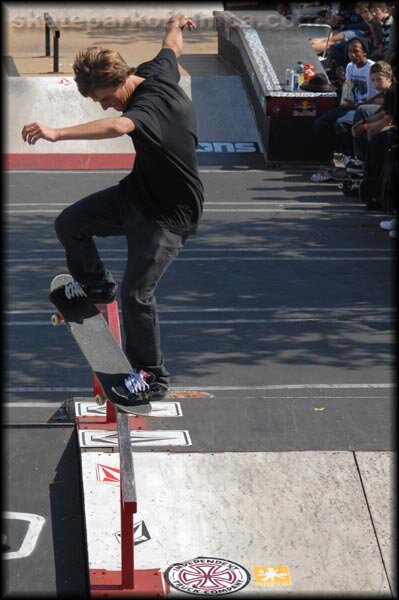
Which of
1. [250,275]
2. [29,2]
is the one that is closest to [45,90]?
[250,275]

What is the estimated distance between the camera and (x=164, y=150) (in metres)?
5.91

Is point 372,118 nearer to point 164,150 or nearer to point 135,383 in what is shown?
point 135,383

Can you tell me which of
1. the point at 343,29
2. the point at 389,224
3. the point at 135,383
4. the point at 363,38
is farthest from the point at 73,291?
the point at 343,29

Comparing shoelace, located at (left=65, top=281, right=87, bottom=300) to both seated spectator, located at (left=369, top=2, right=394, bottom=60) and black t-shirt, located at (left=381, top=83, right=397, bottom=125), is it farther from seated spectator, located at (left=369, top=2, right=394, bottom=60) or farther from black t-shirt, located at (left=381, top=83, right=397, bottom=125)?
seated spectator, located at (left=369, top=2, right=394, bottom=60)

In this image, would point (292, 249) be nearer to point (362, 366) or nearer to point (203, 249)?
point (203, 249)

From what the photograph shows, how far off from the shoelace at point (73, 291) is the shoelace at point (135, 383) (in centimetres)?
74

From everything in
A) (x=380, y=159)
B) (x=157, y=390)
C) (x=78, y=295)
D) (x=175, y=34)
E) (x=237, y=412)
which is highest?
(x=175, y=34)

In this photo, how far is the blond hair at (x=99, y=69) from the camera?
5.72 meters

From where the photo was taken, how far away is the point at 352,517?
273 inches

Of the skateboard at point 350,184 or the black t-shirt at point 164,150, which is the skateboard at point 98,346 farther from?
the skateboard at point 350,184

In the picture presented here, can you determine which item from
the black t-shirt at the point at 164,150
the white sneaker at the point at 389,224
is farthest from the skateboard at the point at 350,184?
the black t-shirt at the point at 164,150

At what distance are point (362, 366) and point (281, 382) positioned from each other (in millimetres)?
892

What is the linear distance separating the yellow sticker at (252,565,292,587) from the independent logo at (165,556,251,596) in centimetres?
6

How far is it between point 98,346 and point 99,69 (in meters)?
2.01
